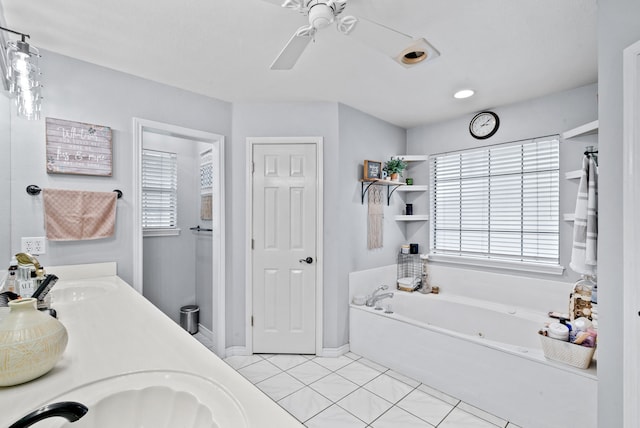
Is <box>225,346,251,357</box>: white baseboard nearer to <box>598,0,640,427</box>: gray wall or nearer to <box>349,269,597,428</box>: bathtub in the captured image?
<box>349,269,597,428</box>: bathtub

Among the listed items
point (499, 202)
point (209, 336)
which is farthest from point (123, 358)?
point (499, 202)

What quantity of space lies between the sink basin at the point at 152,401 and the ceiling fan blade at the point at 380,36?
1.38 m

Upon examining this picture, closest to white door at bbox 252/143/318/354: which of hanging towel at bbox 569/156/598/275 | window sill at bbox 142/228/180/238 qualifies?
window sill at bbox 142/228/180/238

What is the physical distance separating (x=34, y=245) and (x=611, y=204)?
10.6 feet

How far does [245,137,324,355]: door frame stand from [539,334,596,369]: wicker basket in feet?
5.83

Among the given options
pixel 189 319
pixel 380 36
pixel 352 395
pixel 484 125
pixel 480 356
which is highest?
pixel 484 125

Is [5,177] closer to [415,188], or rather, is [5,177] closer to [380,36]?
[380,36]

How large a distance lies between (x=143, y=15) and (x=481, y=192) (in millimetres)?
3297

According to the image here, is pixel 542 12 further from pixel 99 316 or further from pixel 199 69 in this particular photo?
pixel 99 316

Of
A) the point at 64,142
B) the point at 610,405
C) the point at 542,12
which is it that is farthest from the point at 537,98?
the point at 64,142

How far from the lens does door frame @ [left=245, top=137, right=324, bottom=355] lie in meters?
2.96

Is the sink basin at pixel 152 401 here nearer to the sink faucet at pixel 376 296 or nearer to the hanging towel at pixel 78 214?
the hanging towel at pixel 78 214

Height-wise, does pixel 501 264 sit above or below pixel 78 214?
below

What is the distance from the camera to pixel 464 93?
2.72m
